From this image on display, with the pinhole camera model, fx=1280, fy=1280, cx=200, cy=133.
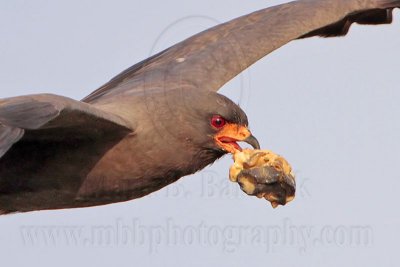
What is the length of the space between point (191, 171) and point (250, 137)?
22.9 inches

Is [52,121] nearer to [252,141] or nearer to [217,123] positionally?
[217,123]

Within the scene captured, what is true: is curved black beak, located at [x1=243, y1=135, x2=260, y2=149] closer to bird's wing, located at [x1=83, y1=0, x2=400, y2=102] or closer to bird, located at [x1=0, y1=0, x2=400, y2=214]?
bird, located at [x1=0, y1=0, x2=400, y2=214]

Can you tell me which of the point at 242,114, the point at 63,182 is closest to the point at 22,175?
the point at 63,182

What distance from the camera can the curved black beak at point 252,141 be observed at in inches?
390

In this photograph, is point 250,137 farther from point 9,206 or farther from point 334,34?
point 334,34

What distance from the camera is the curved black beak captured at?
9.91 meters

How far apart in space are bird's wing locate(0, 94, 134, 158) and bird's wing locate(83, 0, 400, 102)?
123 centimetres

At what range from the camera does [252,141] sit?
9.91 meters

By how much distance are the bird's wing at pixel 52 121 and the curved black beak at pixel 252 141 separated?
0.91 m

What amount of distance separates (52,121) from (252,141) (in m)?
1.61

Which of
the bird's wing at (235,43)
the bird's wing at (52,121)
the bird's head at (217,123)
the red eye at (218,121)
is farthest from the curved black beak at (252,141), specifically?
the bird's wing at (235,43)

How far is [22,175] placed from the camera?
404 inches

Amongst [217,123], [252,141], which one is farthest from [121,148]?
[252,141]

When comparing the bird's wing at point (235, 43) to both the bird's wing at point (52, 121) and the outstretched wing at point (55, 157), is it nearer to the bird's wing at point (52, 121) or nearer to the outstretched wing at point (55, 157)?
the outstretched wing at point (55, 157)
